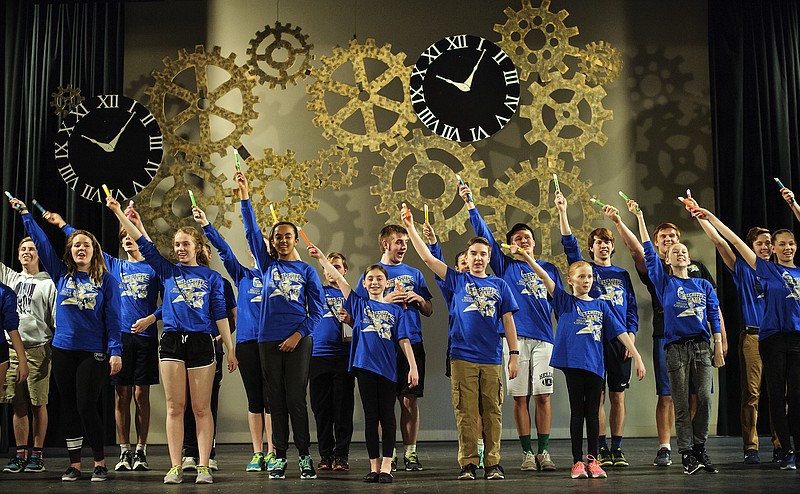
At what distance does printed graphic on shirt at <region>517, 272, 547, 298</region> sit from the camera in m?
4.95

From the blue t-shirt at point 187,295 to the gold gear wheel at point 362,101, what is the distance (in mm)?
2544

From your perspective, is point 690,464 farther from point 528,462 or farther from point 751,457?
point 528,462

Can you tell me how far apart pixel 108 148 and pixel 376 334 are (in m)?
3.10

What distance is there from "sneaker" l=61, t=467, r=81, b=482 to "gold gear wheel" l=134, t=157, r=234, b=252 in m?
2.50

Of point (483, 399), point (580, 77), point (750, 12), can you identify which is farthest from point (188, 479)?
point (750, 12)

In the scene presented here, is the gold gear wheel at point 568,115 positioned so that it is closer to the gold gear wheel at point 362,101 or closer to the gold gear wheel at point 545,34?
the gold gear wheel at point 545,34

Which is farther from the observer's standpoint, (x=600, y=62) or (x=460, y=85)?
(x=600, y=62)

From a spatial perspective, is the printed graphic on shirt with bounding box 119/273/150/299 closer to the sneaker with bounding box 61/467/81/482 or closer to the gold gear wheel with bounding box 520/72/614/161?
the sneaker with bounding box 61/467/81/482

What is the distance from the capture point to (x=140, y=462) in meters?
4.93

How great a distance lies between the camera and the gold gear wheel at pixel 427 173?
6.73 m

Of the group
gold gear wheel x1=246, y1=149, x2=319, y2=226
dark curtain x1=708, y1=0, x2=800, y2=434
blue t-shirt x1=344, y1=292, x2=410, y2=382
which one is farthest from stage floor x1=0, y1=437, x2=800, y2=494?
gold gear wheel x1=246, y1=149, x2=319, y2=226

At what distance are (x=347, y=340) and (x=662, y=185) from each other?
338cm

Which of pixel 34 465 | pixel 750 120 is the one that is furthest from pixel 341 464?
pixel 750 120

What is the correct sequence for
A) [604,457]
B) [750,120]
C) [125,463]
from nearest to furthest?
1. [604,457]
2. [125,463]
3. [750,120]
